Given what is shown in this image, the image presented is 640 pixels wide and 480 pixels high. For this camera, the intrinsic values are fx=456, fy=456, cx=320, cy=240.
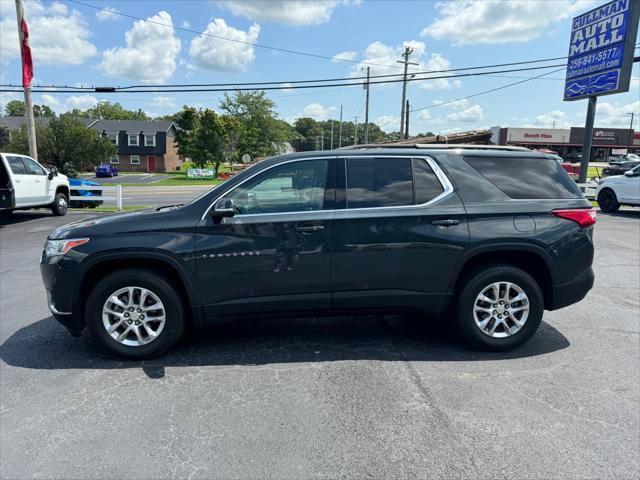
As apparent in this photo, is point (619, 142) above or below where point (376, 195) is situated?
above

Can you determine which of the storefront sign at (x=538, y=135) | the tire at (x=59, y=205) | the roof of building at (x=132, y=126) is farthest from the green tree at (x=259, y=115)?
the tire at (x=59, y=205)

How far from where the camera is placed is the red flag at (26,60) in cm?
1594

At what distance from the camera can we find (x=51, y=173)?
13844 millimetres

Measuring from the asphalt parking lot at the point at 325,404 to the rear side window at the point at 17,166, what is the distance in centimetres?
919

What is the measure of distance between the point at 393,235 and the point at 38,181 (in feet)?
42.2

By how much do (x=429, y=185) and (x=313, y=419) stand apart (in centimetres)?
232

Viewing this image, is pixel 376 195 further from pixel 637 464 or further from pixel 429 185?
pixel 637 464

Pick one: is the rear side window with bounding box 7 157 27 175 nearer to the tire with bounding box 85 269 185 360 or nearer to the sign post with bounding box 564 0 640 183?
the tire with bounding box 85 269 185 360

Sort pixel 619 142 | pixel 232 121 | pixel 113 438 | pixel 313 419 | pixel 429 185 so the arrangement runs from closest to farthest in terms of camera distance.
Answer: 1. pixel 113 438
2. pixel 313 419
3. pixel 429 185
4. pixel 232 121
5. pixel 619 142

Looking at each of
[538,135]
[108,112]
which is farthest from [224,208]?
[108,112]

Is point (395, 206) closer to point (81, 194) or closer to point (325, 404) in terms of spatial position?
point (325, 404)

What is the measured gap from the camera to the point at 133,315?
402 cm

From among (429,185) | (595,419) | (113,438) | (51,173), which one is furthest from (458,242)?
(51,173)

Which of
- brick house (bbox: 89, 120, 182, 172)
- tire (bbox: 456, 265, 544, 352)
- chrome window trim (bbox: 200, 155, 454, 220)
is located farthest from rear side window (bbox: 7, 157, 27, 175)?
brick house (bbox: 89, 120, 182, 172)
